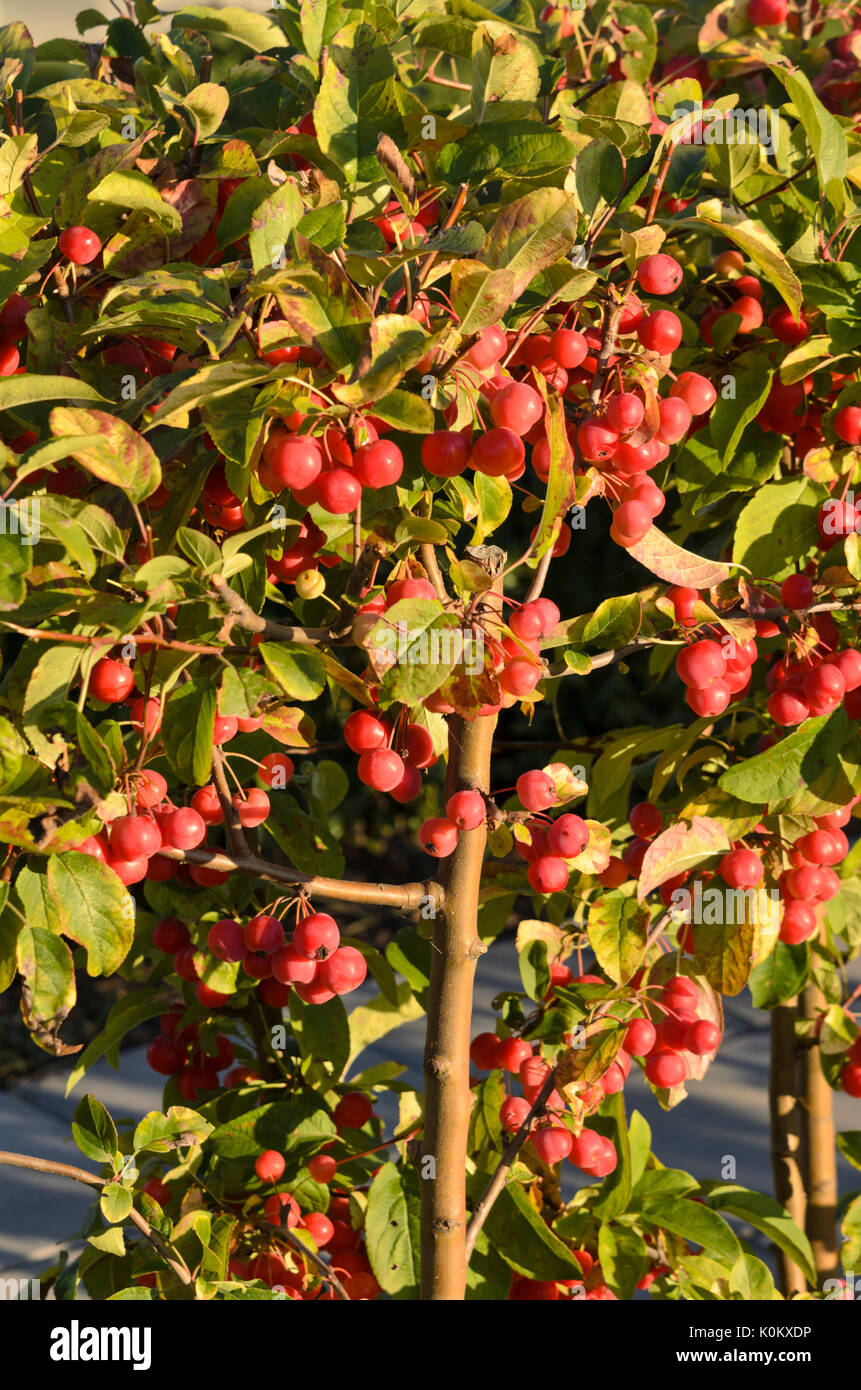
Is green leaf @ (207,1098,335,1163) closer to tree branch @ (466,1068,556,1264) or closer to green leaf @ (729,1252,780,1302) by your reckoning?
tree branch @ (466,1068,556,1264)

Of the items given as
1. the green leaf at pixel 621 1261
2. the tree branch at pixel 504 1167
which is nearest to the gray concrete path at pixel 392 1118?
the green leaf at pixel 621 1261

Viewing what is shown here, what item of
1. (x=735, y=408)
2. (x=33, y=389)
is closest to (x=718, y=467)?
(x=735, y=408)

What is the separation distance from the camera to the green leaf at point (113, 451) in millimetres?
723

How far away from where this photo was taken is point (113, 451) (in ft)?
2.43

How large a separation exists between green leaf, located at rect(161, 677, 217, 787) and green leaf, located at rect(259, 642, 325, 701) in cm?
5

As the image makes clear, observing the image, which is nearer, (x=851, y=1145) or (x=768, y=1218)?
(x=768, y=1218)

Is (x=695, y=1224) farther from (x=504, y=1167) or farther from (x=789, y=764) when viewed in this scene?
(x=789, y=764)

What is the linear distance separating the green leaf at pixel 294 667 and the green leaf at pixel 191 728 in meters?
0.05

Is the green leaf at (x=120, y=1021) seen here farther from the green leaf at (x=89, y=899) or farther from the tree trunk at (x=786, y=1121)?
the tree trunk at (x=786, y=1121)

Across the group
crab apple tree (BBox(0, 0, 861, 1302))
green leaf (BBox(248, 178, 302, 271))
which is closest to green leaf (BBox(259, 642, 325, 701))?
crab apple tree (BBox(0, 0, 861, 1302))

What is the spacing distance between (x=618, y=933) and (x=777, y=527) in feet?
1.36
